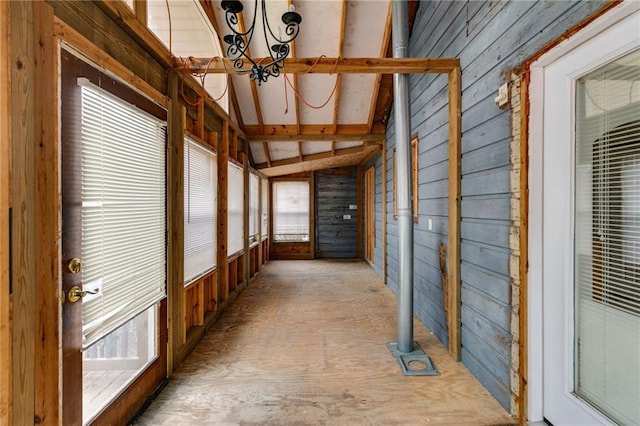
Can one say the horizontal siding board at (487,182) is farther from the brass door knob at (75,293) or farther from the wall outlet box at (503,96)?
the brass door knob at (75,293)

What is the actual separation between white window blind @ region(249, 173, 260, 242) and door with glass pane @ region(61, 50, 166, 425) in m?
3.13

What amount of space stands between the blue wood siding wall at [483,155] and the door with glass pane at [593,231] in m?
0.23

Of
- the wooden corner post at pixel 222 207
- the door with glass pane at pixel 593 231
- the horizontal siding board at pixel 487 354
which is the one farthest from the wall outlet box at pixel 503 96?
the wooden corner post at pixel 222 207

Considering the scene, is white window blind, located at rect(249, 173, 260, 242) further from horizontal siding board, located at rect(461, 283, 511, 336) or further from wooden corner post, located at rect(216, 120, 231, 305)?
horizontal siding board, located at rect(461, 283, 511, 336)

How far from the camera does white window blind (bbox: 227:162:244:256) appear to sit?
392 cm

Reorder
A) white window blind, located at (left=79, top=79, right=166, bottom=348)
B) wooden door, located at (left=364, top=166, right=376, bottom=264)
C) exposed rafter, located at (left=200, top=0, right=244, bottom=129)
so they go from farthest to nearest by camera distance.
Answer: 1. wooden door, located at (left=364, top=166, right=376, bottom=264)
2. exposed rafter, located at (left=200, top=0, right=244, bottom=129)
3. white window blind, located at (left=79, top=79, right=166, bottom=348)

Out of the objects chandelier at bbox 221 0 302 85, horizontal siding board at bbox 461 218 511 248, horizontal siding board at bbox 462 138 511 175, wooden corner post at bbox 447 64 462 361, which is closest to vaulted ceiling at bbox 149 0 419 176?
chandelier at bbox 221 0 302 85

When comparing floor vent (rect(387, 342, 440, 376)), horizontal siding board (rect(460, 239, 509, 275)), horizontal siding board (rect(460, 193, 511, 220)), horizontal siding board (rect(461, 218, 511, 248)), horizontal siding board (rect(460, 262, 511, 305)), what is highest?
horizontal siding board (rect(460, 193, 511, 220))

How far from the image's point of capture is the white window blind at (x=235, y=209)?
3919 mm

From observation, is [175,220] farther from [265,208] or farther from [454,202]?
[265,208]

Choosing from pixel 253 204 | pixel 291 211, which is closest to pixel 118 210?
pixel 253 204

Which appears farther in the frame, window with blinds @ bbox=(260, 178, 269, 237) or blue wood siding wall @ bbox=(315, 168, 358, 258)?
blue wood siding wall @ bbox=(315, 168, 358, 258)

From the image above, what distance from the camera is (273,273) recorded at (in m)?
5.90

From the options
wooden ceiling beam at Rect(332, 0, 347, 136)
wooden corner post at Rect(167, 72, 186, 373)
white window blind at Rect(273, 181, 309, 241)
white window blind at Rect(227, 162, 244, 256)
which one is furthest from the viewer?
white window blind at Rect(273, 181, 309, 241)
